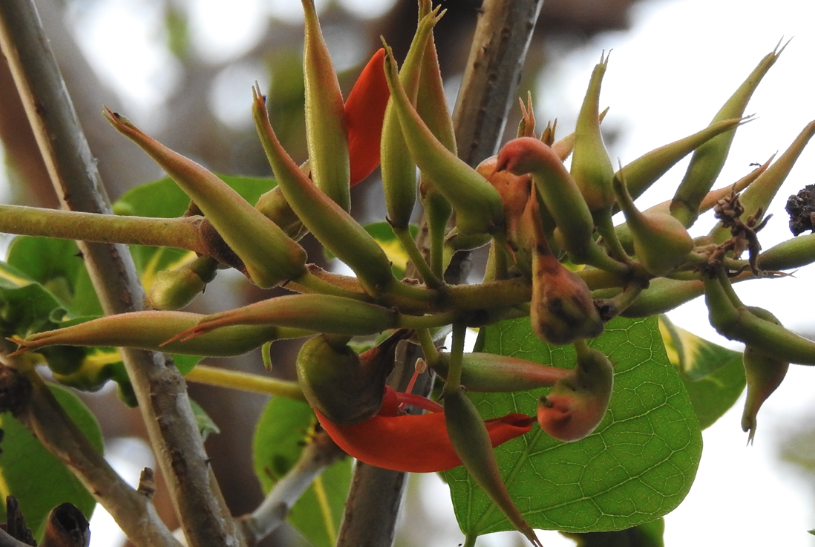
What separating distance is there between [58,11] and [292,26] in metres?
0.83

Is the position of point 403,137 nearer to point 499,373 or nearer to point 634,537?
point 499,373

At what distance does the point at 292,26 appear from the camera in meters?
2.82

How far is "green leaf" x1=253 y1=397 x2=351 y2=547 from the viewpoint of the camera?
1.37 meters

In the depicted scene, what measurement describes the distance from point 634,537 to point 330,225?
30.4 inches

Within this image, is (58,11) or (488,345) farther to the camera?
(58,11)

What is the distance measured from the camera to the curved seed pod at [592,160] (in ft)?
1.51

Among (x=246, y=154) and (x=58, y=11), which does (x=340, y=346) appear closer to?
(x=58, y=11)

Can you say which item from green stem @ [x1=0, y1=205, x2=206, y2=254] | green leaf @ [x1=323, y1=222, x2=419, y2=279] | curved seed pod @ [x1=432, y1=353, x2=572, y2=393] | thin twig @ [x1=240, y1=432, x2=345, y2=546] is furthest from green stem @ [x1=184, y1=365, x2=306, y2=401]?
curved seed pod @ [x1=432, y1=353, x2=572, y2=393]

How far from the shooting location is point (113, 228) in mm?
571

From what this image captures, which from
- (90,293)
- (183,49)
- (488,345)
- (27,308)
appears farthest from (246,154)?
(488,345)

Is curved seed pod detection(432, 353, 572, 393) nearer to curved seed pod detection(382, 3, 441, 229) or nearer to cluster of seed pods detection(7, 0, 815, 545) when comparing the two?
cluster of seed pods detection(7, 0, 815, 545)

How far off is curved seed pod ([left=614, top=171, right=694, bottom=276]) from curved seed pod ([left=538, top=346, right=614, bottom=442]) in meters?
0.07

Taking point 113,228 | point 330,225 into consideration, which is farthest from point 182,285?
point 330,225

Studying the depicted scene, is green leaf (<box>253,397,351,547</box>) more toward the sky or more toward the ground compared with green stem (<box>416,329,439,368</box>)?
more toward the sky
